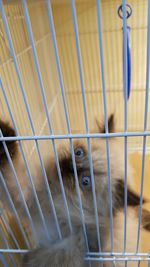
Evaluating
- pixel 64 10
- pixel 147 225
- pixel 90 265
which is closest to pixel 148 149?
pixel 147 225

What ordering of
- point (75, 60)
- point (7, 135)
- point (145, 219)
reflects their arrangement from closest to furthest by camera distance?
point (7, 135)
point (145, 219)
point (75, 60)

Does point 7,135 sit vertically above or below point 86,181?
above

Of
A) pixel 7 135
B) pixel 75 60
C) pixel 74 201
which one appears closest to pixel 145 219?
pixel 74 201

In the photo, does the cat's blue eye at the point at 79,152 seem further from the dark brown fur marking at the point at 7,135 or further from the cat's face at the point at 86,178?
the dark brown fur marking at the point at 7,135

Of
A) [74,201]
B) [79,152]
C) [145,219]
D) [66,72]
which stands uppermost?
[66,72]

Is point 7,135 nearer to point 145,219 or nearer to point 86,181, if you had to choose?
point 86,181

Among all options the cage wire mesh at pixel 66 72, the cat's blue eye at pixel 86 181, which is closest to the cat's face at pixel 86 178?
the cat's blue eye at pixel 86 181

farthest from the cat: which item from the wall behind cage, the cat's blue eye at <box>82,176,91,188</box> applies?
the wall behind cage

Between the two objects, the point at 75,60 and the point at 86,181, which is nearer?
the point at 86,181

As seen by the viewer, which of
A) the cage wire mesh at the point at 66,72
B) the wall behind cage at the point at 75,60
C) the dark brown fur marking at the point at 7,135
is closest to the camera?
the dark brown fur marking at the point at 7,135

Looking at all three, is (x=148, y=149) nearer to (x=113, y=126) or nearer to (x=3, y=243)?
(x=113, y=126)

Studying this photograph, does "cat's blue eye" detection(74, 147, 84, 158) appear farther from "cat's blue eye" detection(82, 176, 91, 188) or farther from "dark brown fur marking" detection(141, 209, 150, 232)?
"dark brown fur marking" detection(141, 209, 150, 232)

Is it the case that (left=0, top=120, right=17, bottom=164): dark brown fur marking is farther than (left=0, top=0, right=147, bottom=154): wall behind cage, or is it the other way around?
(left=0, top=0, right=147, bottom=154): wall behind cage

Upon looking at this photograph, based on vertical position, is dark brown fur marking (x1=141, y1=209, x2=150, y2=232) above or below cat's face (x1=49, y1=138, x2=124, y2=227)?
below
